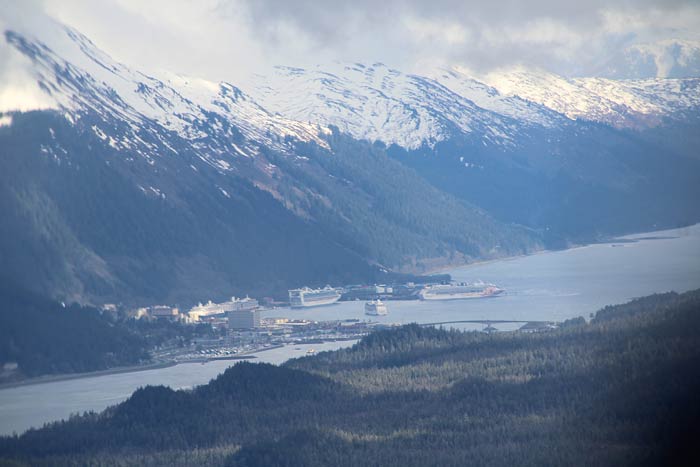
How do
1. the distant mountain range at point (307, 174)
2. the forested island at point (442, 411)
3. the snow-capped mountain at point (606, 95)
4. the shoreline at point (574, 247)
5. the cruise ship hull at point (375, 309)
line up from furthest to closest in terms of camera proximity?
1. the snow-capped mountain at point (606, 95)
2. the shoreline at point (574, 247)
3. the distant mountain range at point (307, 174)
4. the cruise ship hull at point (375, 309)
5. the forested island at point (442, 411)

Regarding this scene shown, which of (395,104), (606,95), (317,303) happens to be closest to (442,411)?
(317,303)

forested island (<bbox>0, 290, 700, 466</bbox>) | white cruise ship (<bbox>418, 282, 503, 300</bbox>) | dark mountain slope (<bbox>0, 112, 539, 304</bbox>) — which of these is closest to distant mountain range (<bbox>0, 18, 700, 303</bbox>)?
dark mountain slope (<bbox>0, 112, 539, 304</bbox>)

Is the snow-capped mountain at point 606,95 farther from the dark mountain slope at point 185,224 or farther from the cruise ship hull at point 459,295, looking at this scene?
the cruise ship hull at point 459,295

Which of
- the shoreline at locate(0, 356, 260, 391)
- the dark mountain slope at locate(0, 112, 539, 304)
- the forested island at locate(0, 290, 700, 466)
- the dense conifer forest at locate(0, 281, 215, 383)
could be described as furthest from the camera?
the dark mountain slope at locate(0, 112, 539, 304)

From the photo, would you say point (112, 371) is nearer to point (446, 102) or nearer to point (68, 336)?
point (68, 336)

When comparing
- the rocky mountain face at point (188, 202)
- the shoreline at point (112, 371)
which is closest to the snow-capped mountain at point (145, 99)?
the rocky mountain face at point (188, 202)

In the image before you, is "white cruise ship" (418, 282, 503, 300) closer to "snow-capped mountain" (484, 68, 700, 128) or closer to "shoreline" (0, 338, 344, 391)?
"shoreline" (0, 338, 344, 391)

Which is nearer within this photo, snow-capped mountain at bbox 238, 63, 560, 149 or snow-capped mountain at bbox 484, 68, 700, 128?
snow-capped mountain at bbox 238, 63, 560, 149
